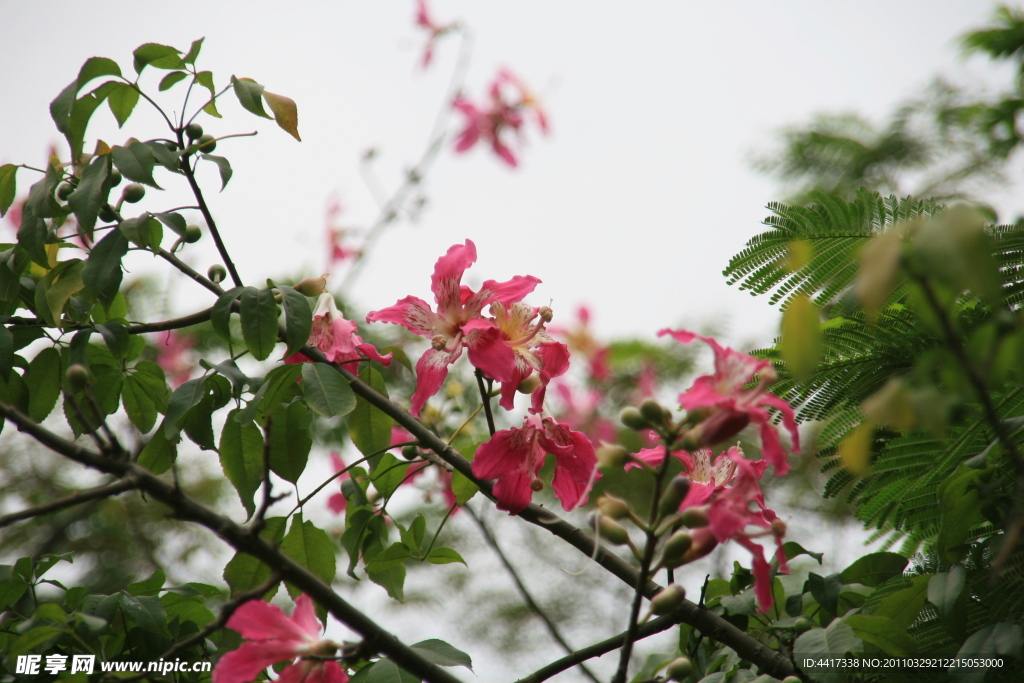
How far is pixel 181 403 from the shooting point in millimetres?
1125

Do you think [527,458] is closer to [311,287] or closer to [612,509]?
[612,509]

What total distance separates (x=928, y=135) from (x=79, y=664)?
13.9 feet

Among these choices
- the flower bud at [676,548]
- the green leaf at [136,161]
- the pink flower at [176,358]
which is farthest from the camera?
the pink flower at [176,358]

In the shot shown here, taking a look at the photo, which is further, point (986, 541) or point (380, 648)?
point (986, 541)

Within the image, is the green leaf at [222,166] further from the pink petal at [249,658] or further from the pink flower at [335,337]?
the pink petal at [249,658]

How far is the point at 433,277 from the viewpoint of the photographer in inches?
46.9

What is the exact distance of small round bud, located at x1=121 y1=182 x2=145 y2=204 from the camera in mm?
1278

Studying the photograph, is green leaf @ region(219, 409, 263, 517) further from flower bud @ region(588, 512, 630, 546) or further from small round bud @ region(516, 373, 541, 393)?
flower bud @ region(588, 512, 630, 546)

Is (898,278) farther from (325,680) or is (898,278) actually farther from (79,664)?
(79,664)

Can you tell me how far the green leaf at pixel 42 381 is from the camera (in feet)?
4.30

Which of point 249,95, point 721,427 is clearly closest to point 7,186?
point 249,95

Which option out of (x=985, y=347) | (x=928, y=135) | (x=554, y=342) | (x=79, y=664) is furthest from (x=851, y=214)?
(x=928, y=135)

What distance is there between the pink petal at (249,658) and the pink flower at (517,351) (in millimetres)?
458

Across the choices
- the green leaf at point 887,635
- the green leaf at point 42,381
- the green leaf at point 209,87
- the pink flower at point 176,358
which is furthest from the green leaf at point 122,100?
the pink flower at point 176,358
